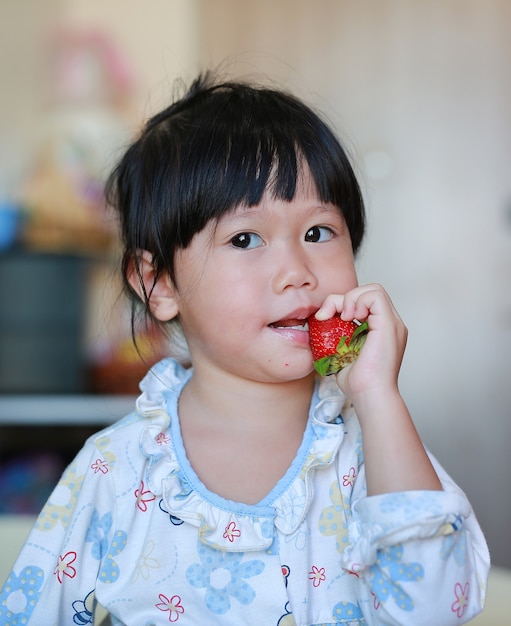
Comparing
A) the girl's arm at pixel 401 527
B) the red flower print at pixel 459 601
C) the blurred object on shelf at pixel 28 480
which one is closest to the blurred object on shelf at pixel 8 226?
the blurred object on shelf at pixel 28 480

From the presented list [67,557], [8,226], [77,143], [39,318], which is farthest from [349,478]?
[77,143]

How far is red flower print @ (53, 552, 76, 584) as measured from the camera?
0.98m

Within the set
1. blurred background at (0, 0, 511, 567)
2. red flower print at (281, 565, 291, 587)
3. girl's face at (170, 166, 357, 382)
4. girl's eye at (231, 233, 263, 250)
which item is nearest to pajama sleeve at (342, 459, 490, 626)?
red flower print at (281, 565, 291, 587)

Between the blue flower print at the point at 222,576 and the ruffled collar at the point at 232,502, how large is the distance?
0.02 meters

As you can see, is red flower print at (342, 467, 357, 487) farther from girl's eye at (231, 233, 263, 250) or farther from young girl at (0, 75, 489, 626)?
girl's eye at (231, 233, 263, 250)

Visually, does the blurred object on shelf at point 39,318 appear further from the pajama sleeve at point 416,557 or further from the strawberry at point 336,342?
the pajama sleeve at point 416,557

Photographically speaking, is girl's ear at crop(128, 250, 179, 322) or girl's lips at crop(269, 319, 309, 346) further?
girl's ear at crop(128, 250, 179, 322)

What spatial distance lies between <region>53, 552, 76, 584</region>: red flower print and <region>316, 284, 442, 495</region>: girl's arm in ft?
1.28

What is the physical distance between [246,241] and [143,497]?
1.11 feet

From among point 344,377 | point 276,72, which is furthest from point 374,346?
point 276,72

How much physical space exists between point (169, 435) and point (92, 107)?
2.33 metres

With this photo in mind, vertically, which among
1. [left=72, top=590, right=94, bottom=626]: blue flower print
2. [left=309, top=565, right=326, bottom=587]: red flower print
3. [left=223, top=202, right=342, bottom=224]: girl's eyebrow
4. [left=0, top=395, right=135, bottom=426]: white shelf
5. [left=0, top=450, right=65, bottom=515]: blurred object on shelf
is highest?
[left=223, top=202, right=342, bottom=224]: girl's eyebrow

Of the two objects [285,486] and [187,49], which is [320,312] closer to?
Result: [285,486]

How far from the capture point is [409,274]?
2.61m
